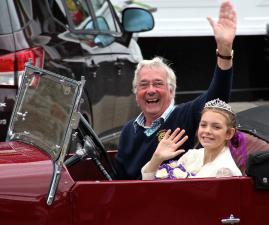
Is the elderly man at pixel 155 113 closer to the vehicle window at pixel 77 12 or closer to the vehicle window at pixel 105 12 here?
the vehicle window at pixel 77 12

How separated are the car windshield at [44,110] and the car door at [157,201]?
11.8 inches

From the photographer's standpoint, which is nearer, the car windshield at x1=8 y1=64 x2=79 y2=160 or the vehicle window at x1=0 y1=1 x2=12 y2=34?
the car windshield at x1=8 y1=64 x2=79 y2=160

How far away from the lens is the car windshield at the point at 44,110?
3359 millimetres

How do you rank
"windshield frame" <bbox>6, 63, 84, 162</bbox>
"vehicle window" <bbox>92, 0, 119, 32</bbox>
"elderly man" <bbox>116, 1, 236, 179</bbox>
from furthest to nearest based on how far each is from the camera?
"vehicle window" <bbox>92, 0, 119, 32</bbox> → "elderly man" <bbox>116, 1, 236, 179</bbox> → "windshield frame" <bbox>6, 63, 84, 162</bbox>

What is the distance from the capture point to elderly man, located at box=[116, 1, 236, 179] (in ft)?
12.9

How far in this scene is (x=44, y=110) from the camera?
11.7 ft

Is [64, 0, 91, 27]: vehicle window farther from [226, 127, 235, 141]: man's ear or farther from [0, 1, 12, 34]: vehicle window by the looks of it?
[226, 127, 235, 141]: man's ear

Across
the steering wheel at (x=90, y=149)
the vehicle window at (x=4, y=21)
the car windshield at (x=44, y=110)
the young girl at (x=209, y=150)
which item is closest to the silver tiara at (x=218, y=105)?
the young girl at (x=209, y=150)

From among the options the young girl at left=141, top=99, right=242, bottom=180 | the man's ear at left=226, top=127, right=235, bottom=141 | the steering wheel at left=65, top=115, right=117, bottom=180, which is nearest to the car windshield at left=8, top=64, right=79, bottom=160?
the steering wheel at left=65, top=115, right=117, bottom=180

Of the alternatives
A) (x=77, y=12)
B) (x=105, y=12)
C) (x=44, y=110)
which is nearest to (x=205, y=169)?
(x=44, y=110)

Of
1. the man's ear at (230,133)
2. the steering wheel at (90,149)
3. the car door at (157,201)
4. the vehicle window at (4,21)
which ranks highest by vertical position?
the vehicle window at (4,21)

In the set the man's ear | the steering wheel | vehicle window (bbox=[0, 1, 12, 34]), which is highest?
vehicle window (bbox=[0, 1, 12, 34])

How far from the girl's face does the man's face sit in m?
0.49

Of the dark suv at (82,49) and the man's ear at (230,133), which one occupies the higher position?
the dark suv at (82,49)
